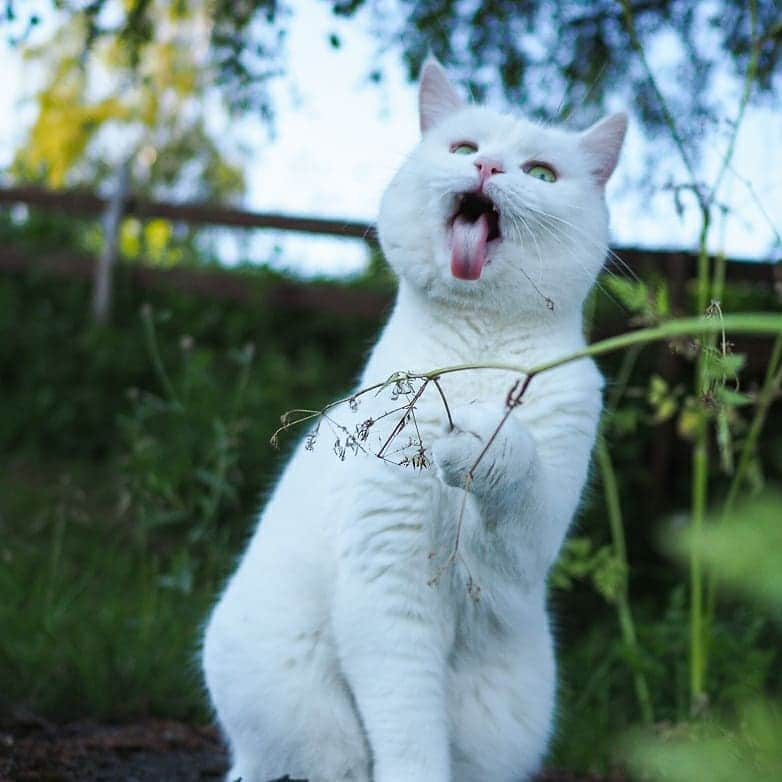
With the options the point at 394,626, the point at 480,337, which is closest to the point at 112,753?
the point at 394,626

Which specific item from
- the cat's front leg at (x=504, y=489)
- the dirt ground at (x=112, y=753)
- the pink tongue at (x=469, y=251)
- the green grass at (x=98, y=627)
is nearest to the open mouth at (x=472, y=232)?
the pink tongue at (x=469, y=251)

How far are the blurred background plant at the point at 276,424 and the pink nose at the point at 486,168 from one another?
0.44 metres

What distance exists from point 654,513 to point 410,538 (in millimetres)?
2844

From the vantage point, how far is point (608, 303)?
445 centimetres

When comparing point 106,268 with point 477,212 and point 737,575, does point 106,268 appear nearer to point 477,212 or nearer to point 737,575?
point 477,212

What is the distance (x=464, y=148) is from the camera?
185 centimetres

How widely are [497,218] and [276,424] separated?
2695mm

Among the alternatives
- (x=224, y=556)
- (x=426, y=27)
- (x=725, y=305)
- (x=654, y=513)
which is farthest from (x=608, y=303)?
(x=224, y=556)

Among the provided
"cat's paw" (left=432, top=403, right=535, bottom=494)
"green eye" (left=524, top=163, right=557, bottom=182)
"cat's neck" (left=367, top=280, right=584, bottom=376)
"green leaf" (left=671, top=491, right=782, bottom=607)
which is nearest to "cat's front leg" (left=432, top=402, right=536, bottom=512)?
"cat's paw" (left=432, top=403, right=535, bottom=494)

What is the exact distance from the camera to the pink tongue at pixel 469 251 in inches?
65.9

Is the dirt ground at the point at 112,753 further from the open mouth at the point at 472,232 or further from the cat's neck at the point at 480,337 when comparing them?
the open mouth at the point at 472,232

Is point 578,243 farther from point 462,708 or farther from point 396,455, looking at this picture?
point 462,708

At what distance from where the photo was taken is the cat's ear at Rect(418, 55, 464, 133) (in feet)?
6.73

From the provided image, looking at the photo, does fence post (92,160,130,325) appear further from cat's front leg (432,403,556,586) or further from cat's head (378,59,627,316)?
cat's front leg (432,403,556,586)
